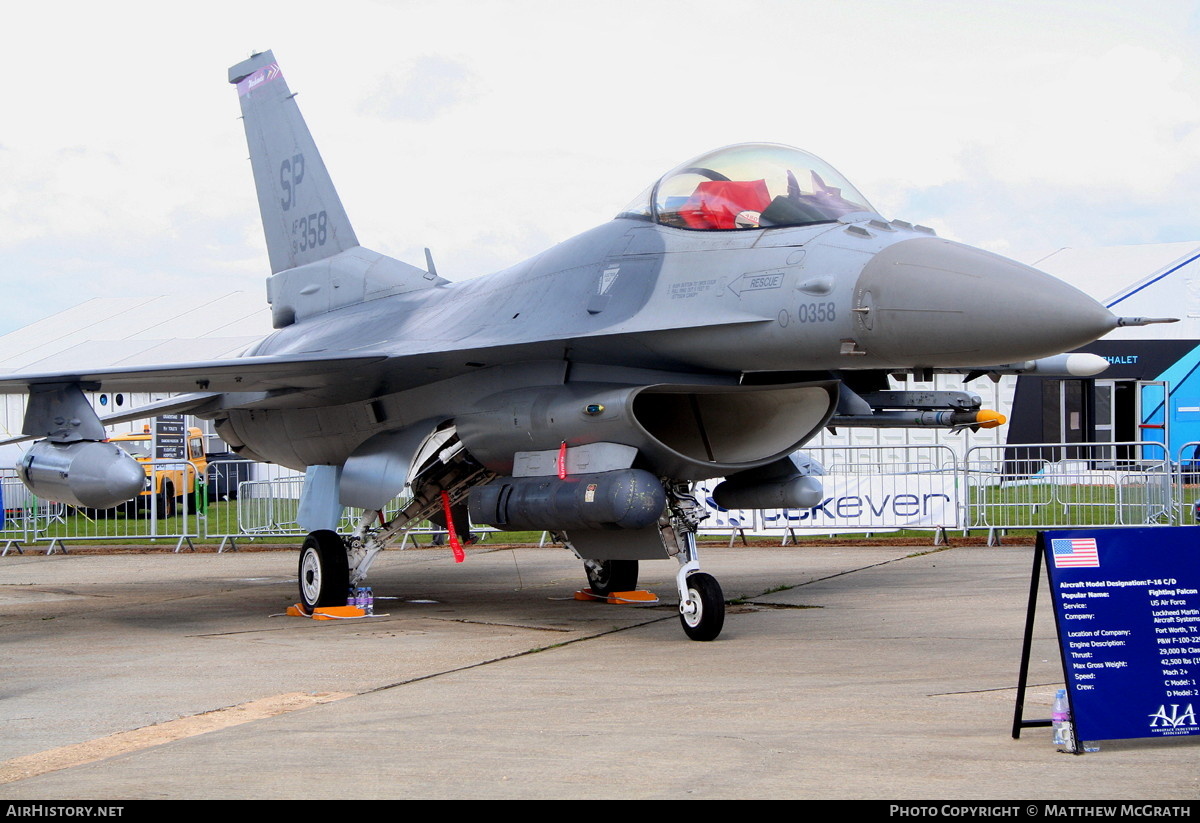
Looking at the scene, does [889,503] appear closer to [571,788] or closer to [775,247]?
[775,247]

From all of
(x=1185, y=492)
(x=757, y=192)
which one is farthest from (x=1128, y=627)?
(x=1185, y=492)

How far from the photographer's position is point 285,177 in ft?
40.1

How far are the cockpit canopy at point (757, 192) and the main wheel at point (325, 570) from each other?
391 cm

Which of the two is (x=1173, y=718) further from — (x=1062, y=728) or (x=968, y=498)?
(x=968, y=498)

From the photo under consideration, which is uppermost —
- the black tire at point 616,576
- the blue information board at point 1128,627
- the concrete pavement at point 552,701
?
the blue information board at point 1128,627

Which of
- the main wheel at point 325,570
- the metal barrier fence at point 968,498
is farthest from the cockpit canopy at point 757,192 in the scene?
the metal barrier fence at point 968,498

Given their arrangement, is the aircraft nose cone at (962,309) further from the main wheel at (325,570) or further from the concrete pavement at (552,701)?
the main wheel at (325,570)

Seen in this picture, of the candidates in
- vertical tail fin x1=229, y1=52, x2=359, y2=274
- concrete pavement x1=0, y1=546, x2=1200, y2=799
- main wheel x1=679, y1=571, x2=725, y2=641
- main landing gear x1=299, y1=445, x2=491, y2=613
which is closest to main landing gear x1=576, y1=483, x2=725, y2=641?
main wheel x1=679, y1=571, x2=725, y2=641

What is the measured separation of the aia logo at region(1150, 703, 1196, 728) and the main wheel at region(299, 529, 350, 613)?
6.61m

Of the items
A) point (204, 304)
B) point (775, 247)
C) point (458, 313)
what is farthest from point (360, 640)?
point (204, 304)

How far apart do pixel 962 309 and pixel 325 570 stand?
18.3 feet

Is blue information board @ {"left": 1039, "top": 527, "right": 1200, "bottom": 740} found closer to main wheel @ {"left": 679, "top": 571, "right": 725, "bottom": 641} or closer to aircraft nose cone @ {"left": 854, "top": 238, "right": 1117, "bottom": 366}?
aircraft nose cone @ {"left": 854, "top": 238, "right": 1117, "bottom": 366}

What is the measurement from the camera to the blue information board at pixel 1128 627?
450 cm

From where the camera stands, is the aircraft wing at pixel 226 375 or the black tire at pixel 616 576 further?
the black tire at pixel 616 576
